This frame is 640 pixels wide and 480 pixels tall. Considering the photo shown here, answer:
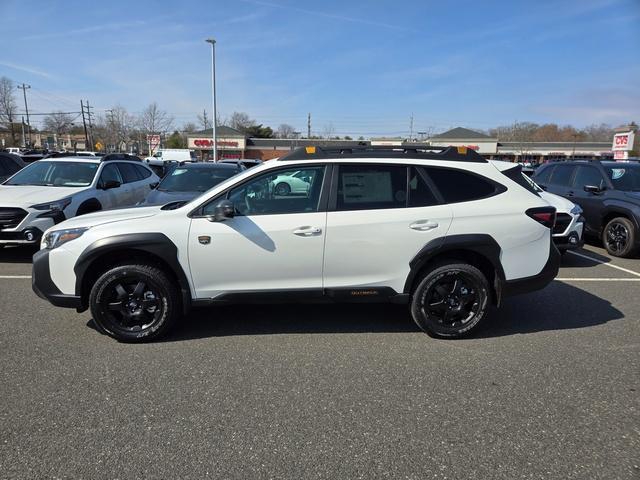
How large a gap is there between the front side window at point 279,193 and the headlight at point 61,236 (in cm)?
118

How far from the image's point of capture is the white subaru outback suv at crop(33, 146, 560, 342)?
390cm

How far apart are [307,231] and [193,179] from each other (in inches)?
218

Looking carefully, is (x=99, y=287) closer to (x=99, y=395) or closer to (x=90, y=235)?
(x=90, y=235)

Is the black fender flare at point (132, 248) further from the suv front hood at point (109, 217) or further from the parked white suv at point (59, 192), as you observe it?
the parked white suv at point (59, 192)

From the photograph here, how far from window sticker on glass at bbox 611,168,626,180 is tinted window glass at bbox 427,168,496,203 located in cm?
613

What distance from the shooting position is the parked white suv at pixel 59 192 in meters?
6.60

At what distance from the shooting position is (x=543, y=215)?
4.18 metres

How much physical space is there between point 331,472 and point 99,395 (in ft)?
5.93

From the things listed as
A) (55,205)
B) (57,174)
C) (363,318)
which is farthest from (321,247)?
(57,174)

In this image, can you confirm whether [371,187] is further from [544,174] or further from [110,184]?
[544,174]

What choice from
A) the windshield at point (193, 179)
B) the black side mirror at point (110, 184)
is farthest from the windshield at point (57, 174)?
the windshield at point (193, 179)

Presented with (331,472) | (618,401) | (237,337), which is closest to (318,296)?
(237,337)

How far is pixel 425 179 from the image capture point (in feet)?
13.6

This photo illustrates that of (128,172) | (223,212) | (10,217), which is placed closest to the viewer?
(223,212)
